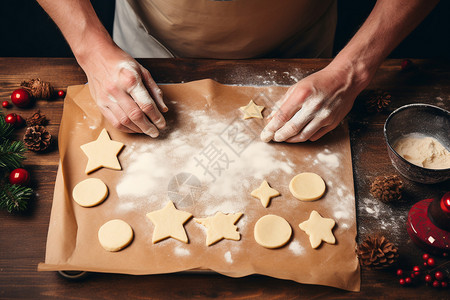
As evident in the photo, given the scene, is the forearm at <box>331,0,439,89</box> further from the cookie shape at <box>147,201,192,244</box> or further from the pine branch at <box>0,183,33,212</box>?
the pine branch at <box>0,183,33,212</box>

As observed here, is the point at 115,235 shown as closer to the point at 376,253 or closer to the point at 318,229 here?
the point at 318,229

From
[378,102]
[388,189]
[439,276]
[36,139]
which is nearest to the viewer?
[439,276]

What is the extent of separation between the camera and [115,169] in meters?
1.25

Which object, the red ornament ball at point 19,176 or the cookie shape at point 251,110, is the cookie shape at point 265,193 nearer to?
the cookie shape at point 251,110

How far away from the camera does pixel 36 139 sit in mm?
1257

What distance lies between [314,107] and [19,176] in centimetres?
99

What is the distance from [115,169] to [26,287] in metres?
0.43

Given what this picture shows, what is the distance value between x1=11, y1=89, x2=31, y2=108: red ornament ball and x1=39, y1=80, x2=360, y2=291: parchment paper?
0.49 ft

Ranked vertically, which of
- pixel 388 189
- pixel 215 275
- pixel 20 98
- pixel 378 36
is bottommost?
pixel 215 275

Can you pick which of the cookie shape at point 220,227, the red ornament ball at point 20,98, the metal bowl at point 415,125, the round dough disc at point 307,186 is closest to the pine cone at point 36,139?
the red ornament ball at point 20,98

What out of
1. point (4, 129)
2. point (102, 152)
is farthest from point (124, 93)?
point (4, 129)

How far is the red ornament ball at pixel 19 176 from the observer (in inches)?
45.9

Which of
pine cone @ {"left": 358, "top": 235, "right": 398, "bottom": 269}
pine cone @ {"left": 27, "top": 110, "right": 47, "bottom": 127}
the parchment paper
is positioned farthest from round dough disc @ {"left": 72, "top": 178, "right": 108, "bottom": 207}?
pine cone @ {"left": 358, "top": 235, "right": 398, "bottom": 269}

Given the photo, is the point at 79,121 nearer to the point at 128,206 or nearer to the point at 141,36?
the point at 128,206
